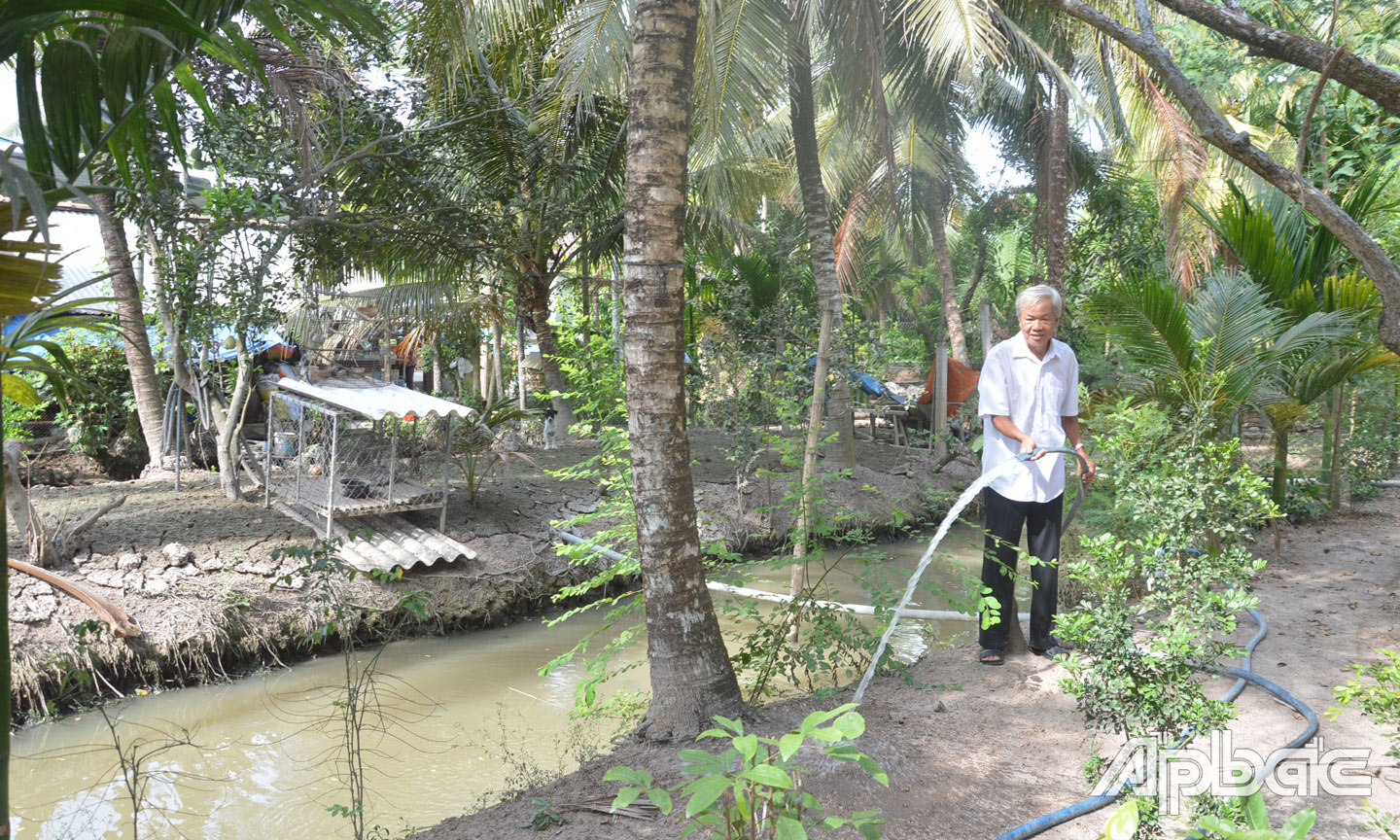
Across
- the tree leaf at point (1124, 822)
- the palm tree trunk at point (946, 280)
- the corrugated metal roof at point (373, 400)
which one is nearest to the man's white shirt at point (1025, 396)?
the tree leaf at point (1124, 822)

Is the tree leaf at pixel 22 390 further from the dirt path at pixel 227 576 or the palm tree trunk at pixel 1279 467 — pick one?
the palm tree trunk at pixel 1279 467

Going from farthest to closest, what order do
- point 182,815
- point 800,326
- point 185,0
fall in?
point 800,326, point 182,815, point 185,0

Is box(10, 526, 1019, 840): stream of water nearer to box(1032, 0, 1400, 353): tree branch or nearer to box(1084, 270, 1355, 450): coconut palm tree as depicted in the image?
box(1032, 0, 1400, 353): tree branch

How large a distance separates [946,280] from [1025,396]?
11.9 m

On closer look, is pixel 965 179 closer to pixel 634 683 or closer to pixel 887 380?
pixel 887 380

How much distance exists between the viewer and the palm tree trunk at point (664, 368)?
351 centimetres

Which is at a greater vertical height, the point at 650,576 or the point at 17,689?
the point at 650,576

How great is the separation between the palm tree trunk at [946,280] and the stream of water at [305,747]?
7951 millimetres

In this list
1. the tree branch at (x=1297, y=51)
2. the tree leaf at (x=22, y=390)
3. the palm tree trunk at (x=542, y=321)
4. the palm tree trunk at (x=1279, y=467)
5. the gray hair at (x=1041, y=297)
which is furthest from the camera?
the palm tree trunk at (x=542, y=321)

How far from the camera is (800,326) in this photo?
417 inches

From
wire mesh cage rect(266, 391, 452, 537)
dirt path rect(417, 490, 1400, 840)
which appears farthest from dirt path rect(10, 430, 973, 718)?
dirt path rect(417, 490, 1400, 840)

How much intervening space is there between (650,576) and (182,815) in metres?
3.09

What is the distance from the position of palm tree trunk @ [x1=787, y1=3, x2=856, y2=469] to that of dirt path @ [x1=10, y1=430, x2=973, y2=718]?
66.5 inches

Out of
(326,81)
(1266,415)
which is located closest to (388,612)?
(326,81)
